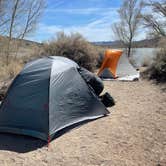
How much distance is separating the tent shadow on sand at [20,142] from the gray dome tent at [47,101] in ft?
0.32

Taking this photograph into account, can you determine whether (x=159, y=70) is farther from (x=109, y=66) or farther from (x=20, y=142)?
(x=20, y=142)

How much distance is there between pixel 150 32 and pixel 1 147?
25.4m

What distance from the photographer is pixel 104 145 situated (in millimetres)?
5094

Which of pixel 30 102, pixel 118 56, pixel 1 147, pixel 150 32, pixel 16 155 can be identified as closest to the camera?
→ pixel 16 155

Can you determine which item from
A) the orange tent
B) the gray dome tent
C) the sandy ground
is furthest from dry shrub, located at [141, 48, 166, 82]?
the gray dome tent

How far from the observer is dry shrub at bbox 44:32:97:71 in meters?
14.9

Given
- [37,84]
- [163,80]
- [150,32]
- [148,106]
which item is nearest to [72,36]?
[163,80]

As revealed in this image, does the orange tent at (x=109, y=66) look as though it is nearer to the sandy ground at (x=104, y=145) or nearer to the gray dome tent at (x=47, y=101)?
the sandy ground at (x=104, y=145)

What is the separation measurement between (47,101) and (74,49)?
376 inches

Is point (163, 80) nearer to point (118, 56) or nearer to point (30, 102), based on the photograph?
point (118, 56)

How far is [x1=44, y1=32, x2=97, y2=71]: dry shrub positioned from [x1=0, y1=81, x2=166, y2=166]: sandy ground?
26.2ft

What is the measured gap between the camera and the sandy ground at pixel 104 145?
4520mm

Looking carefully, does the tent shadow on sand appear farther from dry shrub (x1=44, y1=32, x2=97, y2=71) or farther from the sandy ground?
dry shrub (x1=44, y1=32, x2=97, y2=71)

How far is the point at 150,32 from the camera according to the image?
1120 inches
